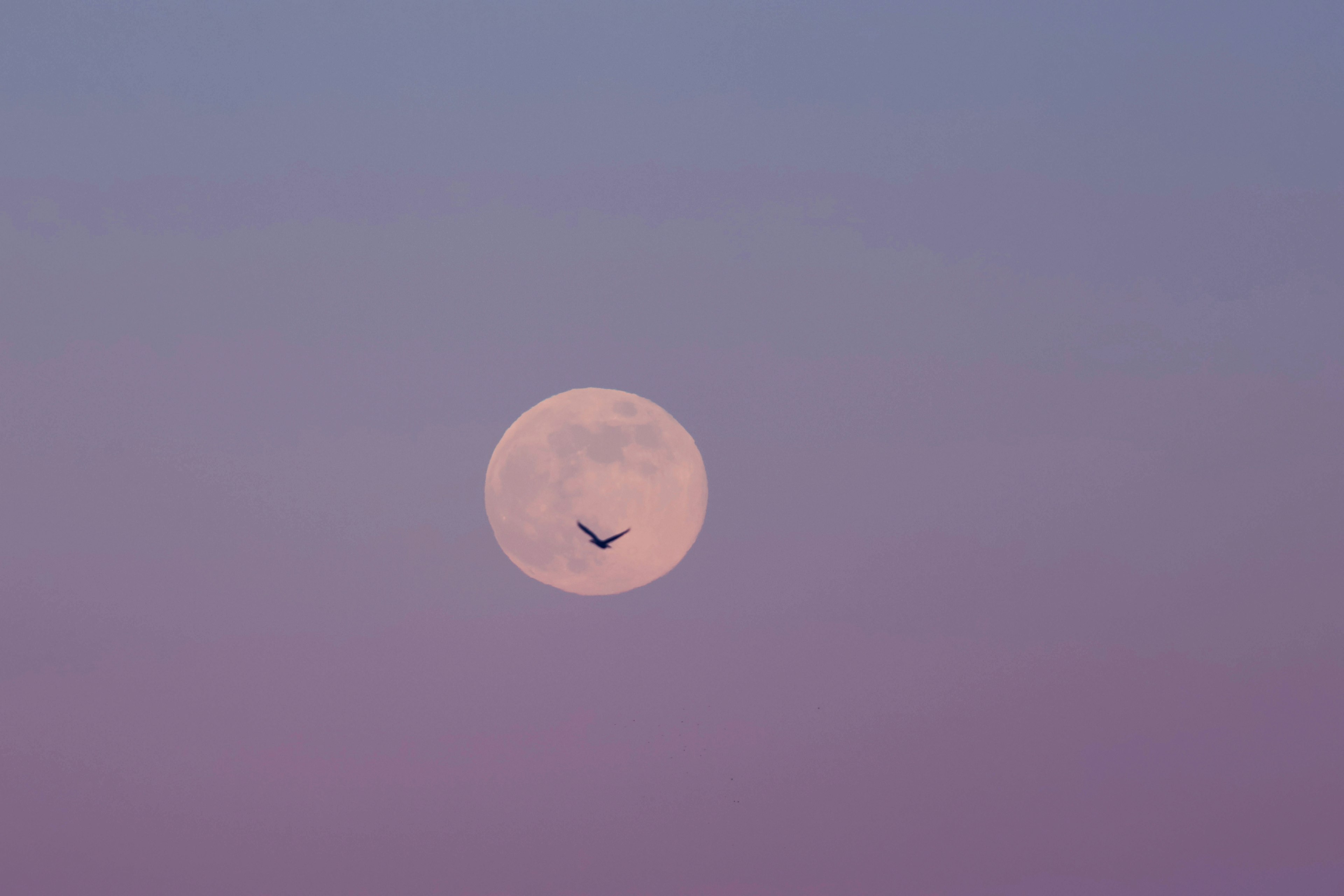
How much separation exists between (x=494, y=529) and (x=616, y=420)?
297 cm

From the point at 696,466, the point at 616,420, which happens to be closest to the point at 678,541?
the point at 696,466

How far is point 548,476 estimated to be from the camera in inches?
457

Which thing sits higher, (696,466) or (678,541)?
(696,466)

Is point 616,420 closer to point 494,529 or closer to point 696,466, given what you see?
point 696,466

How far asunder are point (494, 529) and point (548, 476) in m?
1.71

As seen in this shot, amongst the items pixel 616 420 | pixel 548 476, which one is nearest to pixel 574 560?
pixel 548 476

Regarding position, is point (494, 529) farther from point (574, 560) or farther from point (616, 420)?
point (616, 420)

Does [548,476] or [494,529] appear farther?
[494,529]

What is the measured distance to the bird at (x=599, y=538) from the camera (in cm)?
1151

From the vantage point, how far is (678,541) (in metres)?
12.2

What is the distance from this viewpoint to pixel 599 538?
11531 millimetres

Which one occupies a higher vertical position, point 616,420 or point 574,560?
point 616,420

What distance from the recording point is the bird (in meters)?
11.5

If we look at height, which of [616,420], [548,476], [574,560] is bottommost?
[574,560]
